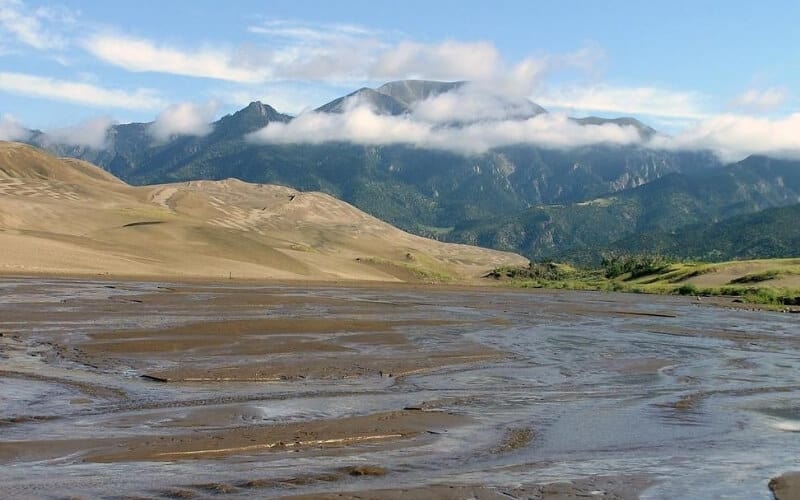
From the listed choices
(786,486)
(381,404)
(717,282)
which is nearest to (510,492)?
(786,486)

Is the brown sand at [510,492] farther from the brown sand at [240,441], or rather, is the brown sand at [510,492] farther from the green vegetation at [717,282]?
the green vegetation at [717,282]

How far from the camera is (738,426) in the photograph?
22469mm

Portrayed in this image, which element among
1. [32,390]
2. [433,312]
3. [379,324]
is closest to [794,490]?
[32,390]

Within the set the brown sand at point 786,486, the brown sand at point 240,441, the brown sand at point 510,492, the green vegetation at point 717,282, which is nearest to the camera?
the brown sand at point 510,492

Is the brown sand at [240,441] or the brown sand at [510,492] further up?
the brown sand at [510,492]

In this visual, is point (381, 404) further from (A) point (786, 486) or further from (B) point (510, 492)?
(A) point (786, 486)

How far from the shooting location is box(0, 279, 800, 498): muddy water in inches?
613

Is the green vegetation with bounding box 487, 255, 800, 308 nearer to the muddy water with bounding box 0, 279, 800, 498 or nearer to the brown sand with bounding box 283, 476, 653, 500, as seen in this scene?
the muddy water with bounding box 0, 279, 800, 498

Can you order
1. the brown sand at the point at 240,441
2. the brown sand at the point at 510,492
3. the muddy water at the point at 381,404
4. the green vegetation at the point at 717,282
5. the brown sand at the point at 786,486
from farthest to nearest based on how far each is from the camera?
the green vegetation at the point at 717,282, the brown sand at the point at 240,441, the muddy water at the point at 381,404, the brown sand at the point at 786,486, the brown sand at the point at 510,492

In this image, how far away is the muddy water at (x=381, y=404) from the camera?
1556cm

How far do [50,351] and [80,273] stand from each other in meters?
68.3

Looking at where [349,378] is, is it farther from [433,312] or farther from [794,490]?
[433,312]

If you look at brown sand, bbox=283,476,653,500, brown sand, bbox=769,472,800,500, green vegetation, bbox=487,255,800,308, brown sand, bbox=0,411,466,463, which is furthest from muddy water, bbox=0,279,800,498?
green vegetation, bbox=487,255,800,308

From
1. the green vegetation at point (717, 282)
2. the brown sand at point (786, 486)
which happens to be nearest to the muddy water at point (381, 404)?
the brown sand at point (786, 486)
